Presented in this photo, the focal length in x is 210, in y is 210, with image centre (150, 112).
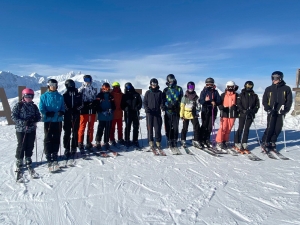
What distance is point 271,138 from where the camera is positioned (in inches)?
266

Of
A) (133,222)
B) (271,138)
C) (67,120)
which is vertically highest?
(67,120)

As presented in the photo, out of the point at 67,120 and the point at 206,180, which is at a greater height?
the point at 67,120

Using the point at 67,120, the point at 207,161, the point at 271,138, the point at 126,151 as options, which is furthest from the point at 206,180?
the point at 67,120

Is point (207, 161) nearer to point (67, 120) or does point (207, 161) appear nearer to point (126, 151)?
point (126, 151)

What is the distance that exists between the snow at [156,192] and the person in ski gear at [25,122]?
56 centimetres

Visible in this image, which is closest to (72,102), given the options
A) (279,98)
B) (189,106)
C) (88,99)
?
(88,99)

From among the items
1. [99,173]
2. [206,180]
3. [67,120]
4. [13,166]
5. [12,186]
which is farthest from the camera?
[67,120]

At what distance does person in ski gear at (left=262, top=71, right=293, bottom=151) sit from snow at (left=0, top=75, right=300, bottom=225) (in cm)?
97

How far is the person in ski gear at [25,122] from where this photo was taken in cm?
481

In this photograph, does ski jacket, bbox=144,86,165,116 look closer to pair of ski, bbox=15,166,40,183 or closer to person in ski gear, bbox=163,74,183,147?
person in ski gear, bbox=163,74,183,147

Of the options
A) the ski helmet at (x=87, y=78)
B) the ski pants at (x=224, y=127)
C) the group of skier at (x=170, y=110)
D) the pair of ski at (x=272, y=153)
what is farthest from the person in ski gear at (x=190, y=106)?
the ski helmet at (x=87, y=78)

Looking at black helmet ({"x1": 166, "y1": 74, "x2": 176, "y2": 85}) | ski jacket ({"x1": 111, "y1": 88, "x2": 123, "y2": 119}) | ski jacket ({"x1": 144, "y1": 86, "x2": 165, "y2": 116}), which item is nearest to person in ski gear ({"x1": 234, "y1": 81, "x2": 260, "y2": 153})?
black helmet ({"x1": 166, "y1": 74, "x2": 176, "y2": 85})

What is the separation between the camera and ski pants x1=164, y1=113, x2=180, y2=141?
6863mm

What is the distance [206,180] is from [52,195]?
3.17 metres
